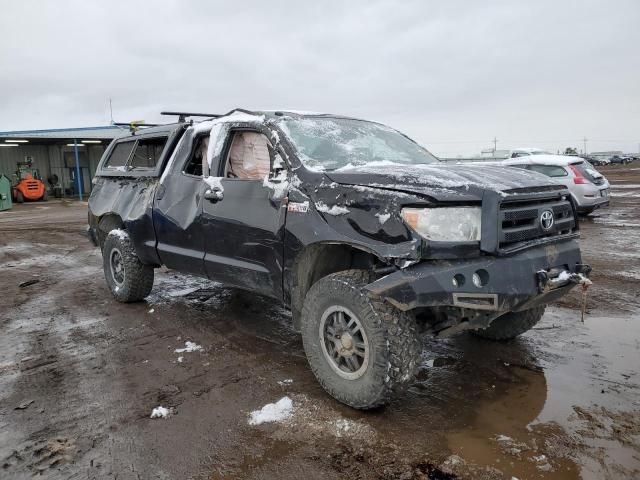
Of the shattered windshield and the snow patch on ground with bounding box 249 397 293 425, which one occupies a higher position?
the shattered windshield

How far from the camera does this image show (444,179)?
3105mm

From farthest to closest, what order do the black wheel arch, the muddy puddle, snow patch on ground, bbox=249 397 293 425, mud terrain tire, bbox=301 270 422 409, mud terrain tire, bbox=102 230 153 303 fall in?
mud terrain tire, bbox=102 230 153 303, the black wheel arch, snow patch on ground, bbox=249 397 293 425, mud terrain tire, bbox=301 270 422 409, the muddy puddle

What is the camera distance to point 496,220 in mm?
2916

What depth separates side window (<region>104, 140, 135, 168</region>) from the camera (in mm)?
6102

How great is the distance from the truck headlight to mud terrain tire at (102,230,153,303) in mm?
3694

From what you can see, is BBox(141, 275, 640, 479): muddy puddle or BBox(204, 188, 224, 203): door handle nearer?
BBox(141, 275, 640, 479): muddy puddle

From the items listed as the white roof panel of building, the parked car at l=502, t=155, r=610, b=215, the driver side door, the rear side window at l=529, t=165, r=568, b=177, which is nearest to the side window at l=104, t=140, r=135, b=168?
the driver side door

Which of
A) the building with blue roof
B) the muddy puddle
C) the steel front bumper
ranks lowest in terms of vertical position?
the muddy puddle

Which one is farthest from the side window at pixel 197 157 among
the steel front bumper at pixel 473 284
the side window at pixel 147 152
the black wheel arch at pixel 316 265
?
the steel front bumper at pixel 473 284

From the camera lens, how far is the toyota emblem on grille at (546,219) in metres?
3.26

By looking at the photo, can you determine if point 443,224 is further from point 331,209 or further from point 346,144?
point 346,144

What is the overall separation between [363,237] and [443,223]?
499 mm

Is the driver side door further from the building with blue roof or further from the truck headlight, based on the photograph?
the building with blue roof

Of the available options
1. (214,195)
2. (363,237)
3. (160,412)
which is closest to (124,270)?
(214,195)
